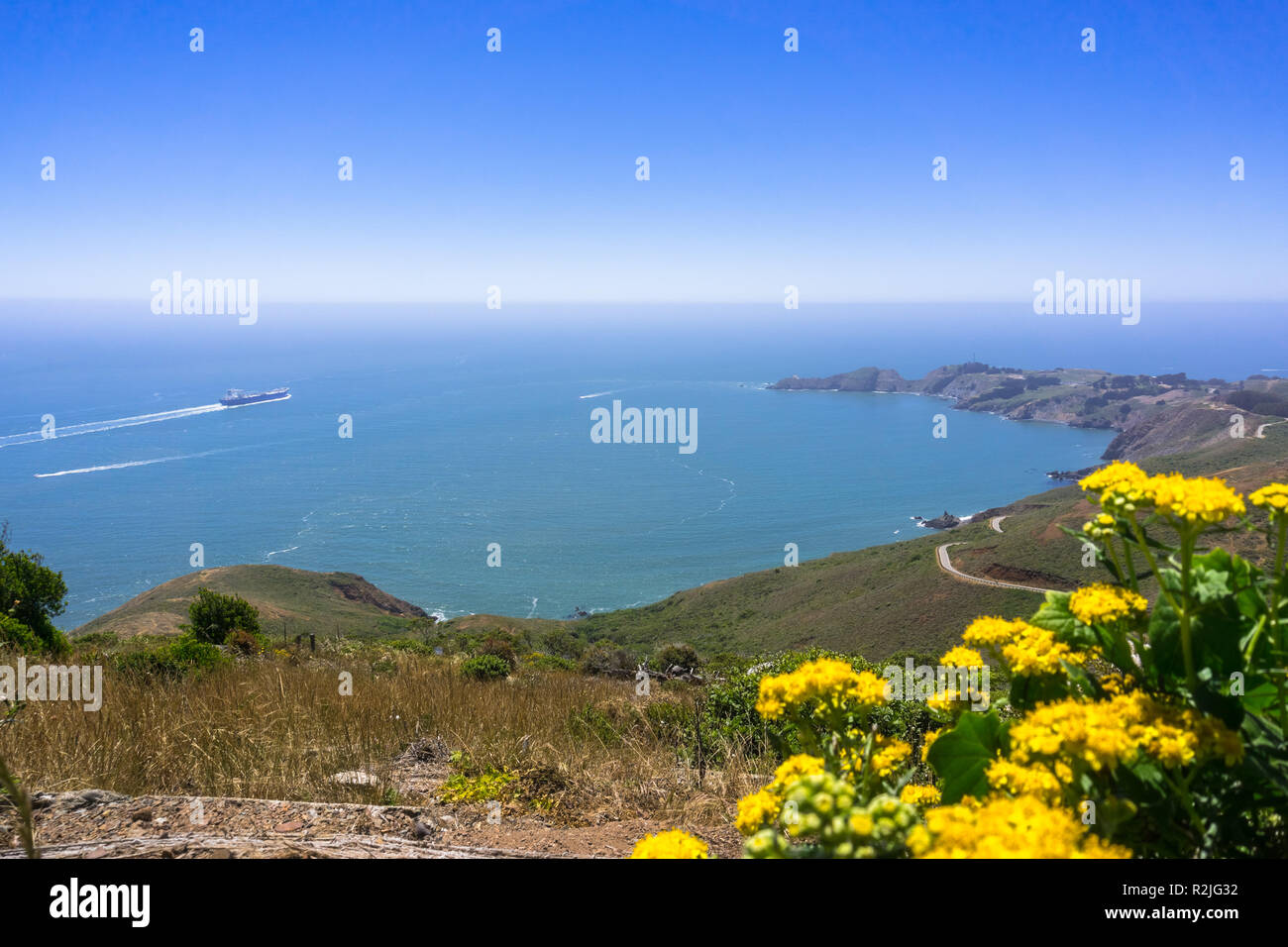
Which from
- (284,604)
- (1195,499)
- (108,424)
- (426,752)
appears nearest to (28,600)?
(426,752)

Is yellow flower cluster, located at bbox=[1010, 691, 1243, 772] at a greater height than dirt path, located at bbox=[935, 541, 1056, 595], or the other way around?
yellow flower cluster, located at bbox=[1010, 691, 1243, 772]

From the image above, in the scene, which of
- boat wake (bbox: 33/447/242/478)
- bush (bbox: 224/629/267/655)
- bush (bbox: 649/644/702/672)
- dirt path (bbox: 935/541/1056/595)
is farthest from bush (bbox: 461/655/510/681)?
boat wake (bbox: 33/447/242/478)

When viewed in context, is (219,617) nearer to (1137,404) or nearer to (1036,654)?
(1036,654)

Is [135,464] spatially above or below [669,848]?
above

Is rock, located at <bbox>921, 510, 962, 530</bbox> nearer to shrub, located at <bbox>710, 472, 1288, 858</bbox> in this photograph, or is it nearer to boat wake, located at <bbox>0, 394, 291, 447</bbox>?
shrub, located at <bbox>710, 472, 1288, 858</bbox>

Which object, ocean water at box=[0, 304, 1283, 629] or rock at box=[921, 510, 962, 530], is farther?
rock at box=[921, 510, 962, 530]

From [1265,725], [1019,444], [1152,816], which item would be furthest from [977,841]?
[1019,444]
